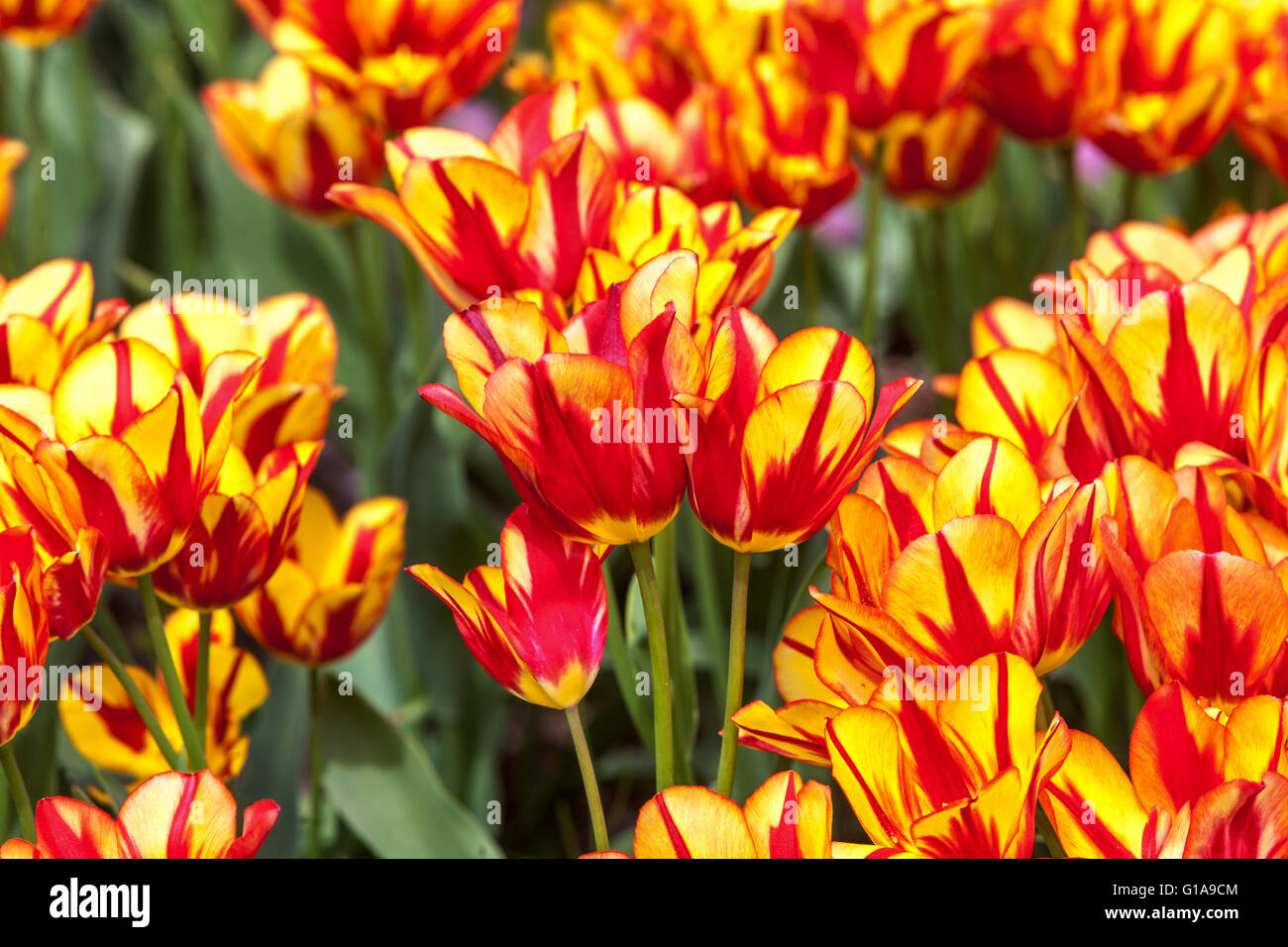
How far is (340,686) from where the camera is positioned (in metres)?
0.84

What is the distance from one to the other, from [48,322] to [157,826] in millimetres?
302

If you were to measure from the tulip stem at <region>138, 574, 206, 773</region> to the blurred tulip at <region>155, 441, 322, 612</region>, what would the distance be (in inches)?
0.8

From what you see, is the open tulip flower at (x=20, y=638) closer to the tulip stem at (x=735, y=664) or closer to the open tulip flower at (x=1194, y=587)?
the tulip stem at (x=735, y=664)

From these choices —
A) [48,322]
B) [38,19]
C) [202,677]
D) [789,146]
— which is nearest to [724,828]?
[202,677]

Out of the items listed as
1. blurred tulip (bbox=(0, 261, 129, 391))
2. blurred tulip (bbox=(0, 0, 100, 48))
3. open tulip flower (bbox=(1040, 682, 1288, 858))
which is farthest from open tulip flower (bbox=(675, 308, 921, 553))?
blurred tulip (bbox=(0, 0, 100, 48))

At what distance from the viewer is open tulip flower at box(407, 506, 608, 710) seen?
0.53 metres

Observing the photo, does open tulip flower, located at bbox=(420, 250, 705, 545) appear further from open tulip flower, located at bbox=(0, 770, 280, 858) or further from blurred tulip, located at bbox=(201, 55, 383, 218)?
blurred tulip, located at bbox=(201, 55, 383, 218)

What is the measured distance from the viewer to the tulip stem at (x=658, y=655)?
0.52 meters

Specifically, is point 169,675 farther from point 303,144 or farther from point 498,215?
point 303,144

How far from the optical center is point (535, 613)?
53 cm
